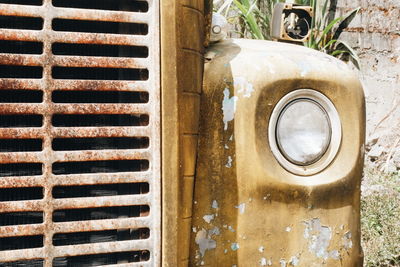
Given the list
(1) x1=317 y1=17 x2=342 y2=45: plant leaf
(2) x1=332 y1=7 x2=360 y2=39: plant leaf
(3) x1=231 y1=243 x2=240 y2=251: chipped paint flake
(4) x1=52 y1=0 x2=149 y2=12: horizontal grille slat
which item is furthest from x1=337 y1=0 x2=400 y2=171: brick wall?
(4) x1=52 y1=0 x2=149 y2=12: horizontal grille slat

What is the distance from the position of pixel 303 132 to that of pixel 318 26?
4.90m

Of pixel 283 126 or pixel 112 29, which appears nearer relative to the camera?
pixel 112 29

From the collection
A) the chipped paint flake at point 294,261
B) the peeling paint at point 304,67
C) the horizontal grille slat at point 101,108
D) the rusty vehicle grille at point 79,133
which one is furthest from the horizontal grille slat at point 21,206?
the peeling paint at point 304,67

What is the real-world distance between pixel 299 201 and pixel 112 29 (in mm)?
838

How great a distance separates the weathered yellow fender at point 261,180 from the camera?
1.78 meters

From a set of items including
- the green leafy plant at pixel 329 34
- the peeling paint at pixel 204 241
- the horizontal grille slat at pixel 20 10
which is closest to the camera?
the horizontal grille slat at pixel 20 10

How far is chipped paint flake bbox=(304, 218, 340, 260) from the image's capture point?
6.06 feet

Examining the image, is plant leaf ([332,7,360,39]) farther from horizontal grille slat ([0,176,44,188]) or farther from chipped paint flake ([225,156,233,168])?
horizontal grille slat ([0,176,44,188])

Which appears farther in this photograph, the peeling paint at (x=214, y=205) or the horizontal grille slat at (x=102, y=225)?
the peeling paint at (x=214, y=205)

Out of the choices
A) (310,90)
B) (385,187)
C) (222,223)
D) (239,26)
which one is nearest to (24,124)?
(222,223)

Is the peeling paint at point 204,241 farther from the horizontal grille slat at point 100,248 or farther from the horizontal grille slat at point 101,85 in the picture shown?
the horizontal grille slat at point 101,85

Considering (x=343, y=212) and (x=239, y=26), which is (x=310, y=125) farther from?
(x=239, y=26)

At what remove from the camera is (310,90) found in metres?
1.87

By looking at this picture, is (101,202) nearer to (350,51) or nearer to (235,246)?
(235,246)
